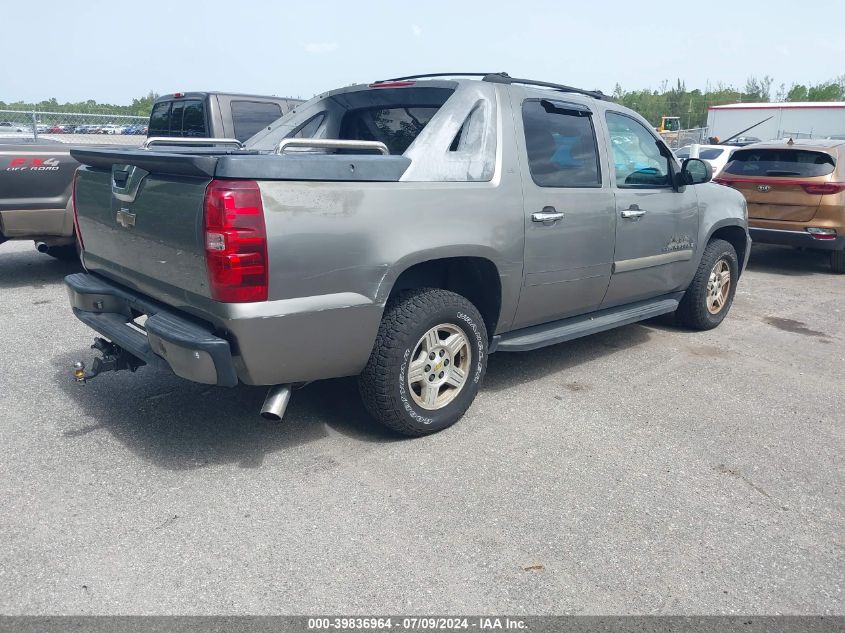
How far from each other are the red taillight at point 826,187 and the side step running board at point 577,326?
4.30 meters

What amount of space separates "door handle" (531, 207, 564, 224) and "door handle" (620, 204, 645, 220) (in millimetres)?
700

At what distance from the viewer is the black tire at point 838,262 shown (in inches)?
368

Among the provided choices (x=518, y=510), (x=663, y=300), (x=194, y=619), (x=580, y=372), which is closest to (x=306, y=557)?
(x=194, y=619)

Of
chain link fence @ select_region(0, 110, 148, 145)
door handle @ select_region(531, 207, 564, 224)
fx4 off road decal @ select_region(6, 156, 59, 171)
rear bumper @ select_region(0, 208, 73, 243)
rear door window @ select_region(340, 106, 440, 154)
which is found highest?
chain link fence @ select_region(0, 110, 148, 145)

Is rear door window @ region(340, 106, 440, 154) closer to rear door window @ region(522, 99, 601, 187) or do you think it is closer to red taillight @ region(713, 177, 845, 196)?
rear door window @ region(522, 99, 601, 187)

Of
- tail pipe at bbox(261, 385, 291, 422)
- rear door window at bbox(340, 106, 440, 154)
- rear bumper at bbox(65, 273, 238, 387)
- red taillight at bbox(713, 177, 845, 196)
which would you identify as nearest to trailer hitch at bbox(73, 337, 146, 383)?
rear bumper at bbox(65, 273, 238, 387)

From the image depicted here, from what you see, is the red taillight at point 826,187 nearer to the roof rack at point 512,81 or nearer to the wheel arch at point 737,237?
the wheel arch at point 737,237

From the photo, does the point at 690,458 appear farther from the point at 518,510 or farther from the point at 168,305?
the point at 168,305

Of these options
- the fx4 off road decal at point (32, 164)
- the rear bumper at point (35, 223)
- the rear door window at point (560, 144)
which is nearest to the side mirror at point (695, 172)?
the rear door window at point (560, 144)

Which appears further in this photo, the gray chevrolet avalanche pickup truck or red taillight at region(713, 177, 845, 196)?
red taillight at region(713, 177, 845, 196)

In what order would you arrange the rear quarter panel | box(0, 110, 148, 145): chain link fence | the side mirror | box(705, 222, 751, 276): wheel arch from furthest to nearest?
1. box(0, 110, 148, 145): chain link fence
2. the rear quarter panel
3. box(705, 222, 751, 276): wheel arch
4. the side mirror

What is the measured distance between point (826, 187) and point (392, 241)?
24.3ft

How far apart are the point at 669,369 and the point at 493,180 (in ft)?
7.28

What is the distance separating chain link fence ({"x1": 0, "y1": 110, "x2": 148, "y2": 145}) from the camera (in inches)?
636
